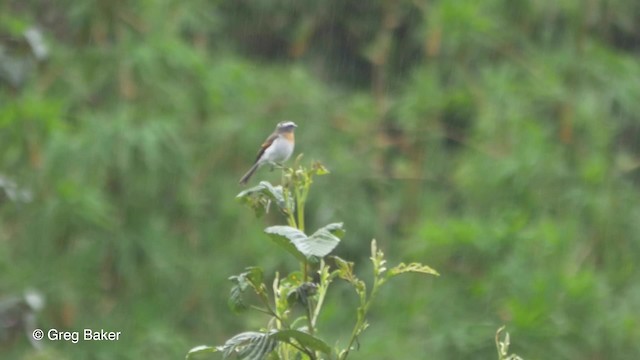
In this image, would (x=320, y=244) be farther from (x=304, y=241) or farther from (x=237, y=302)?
(x=237, y=302)

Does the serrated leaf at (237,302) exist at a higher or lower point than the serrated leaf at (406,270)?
lower

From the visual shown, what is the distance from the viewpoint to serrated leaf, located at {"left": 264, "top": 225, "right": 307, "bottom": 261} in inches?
59.5

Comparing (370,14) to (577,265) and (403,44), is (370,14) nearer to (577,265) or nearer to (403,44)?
(403,44)

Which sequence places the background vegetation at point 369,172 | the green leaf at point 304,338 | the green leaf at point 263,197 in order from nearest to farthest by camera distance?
the green leaf at point 304,338 → the green leaf at point 263,197 → the background vegetation at point 369,172

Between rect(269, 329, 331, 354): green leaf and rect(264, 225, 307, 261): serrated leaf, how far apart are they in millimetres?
91

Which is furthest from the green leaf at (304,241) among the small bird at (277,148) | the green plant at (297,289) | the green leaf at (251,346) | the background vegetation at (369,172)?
the background vegetation at (369,172)

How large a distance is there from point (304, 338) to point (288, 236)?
0.12 m

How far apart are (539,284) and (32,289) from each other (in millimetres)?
1956

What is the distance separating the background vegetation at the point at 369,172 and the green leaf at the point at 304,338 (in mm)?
3046

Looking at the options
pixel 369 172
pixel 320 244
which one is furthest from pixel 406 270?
pixel 369 172

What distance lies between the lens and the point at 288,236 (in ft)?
4.97

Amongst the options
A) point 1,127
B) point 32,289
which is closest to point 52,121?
point 1,127

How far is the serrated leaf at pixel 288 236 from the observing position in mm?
1511

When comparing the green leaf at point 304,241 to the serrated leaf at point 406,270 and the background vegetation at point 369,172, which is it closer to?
the serrated leaf at point 406,270
